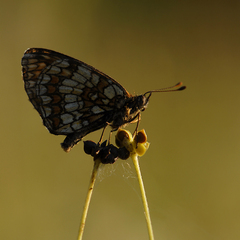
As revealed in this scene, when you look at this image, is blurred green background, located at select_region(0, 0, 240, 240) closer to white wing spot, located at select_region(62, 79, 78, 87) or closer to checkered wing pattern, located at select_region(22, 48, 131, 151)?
checkered wing pattern, located at select_region(22, 48, 131, 151)

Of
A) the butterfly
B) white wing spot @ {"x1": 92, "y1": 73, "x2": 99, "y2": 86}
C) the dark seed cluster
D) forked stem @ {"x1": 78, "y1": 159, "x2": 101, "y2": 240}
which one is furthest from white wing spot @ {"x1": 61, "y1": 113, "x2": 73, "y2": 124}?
forked stem @ {"x1": 78, "y1": 159, "x2": 101, "y2": 240}

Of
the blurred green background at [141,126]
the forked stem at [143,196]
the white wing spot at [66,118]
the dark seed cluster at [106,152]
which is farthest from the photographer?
the blurred green background at [141,126]

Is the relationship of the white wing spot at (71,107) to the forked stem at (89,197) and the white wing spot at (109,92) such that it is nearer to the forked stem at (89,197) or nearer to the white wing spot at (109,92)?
the white wing spot at (109,92)

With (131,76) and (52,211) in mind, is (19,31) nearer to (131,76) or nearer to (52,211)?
(131,76)

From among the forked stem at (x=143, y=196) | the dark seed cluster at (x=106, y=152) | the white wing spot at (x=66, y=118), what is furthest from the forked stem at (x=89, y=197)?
the white wing spot at (x=66, y=118)

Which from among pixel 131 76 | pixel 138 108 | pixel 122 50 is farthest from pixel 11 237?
pixel 122 50

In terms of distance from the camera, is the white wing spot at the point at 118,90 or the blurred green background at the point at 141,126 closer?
the white wing spot at the point at 118,90

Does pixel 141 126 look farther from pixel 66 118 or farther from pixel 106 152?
pixel 106 152

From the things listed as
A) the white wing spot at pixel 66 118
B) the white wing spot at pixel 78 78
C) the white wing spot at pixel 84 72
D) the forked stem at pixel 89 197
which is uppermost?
the white wing spot at pixel 84 72
